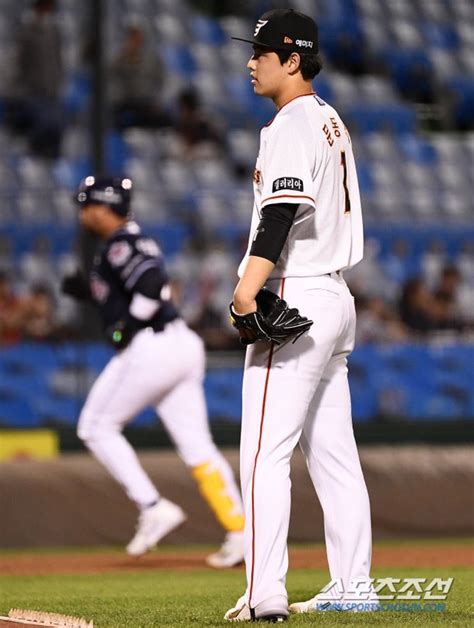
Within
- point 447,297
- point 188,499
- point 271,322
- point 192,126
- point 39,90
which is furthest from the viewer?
point 192,126

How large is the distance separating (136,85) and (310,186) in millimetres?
9257

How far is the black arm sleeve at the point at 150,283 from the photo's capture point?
760 centimetres

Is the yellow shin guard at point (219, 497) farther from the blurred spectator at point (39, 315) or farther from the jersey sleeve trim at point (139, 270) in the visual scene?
the blurred spectator at point (39, 315)

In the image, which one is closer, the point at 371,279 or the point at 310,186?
the point at 310,186

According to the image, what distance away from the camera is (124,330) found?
770 cm

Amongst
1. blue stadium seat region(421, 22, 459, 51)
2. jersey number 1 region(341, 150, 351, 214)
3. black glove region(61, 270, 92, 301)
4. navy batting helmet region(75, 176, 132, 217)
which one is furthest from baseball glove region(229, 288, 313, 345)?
blue stadium seat region(421, 22, 459, 51)

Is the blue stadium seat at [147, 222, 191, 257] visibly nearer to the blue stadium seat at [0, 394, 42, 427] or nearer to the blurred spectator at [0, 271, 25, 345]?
the blurred spectator at [0, 271, 25, 345]

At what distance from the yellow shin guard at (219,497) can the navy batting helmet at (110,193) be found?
1.48 m

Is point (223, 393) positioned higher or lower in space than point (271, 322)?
lower

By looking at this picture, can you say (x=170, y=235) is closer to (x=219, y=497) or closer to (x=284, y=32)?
(x=219, y=497)

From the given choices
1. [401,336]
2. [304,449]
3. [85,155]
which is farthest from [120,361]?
[85,155]

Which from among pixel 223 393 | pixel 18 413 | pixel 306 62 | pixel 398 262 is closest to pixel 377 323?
pixel 398 262

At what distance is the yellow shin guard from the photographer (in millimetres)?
7641

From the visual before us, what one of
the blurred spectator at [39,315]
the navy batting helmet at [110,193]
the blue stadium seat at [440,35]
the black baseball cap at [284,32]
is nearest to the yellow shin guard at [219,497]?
the navy batting helmet at [110,193]
